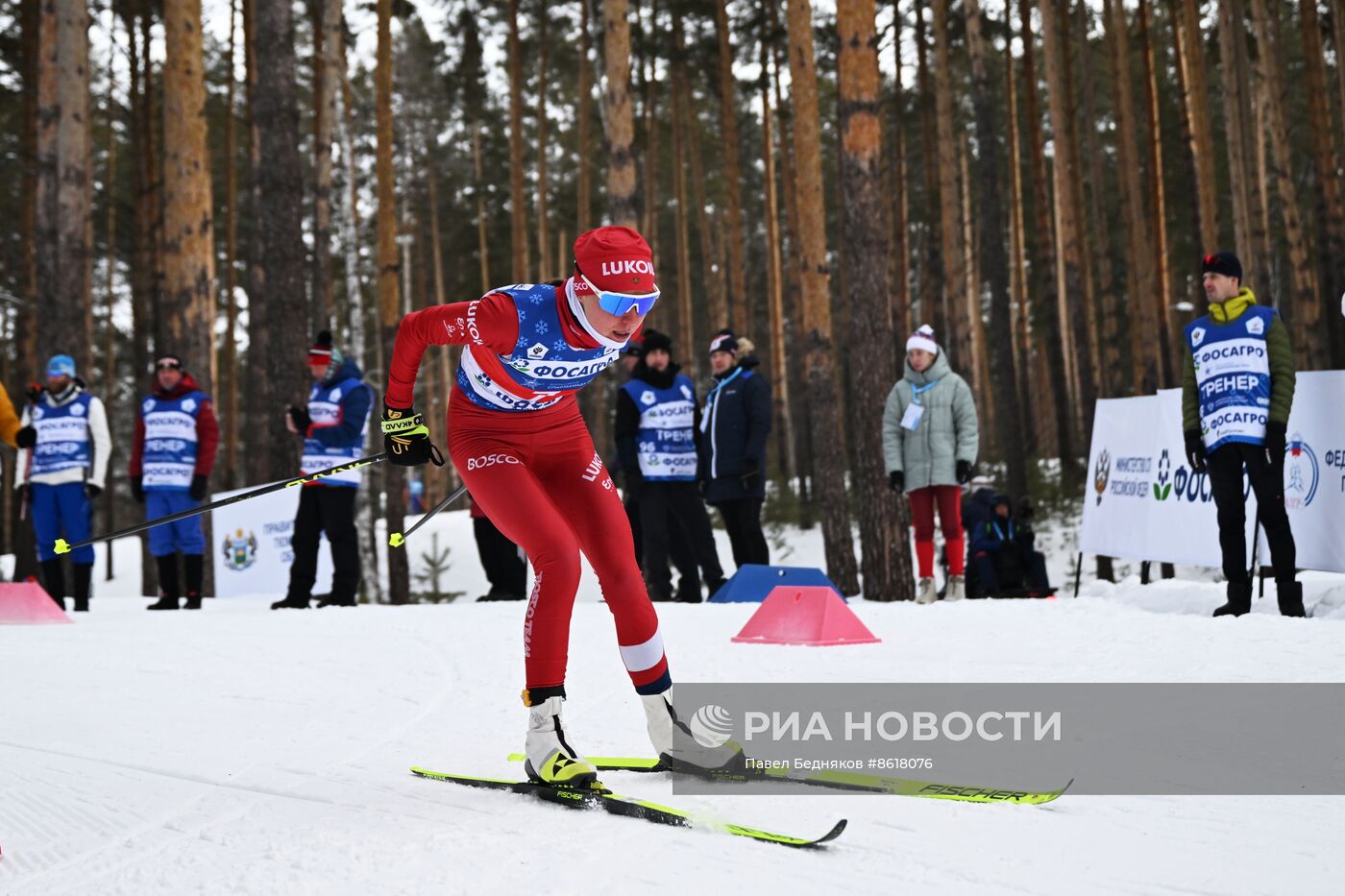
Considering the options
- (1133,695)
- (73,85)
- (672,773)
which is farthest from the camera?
(73,85)

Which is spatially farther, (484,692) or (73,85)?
(73,85)

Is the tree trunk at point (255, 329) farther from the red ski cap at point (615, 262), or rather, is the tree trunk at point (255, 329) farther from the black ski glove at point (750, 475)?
the red ski cap at point (615, 262)

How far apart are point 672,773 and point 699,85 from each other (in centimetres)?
2492

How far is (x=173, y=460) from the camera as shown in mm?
10133

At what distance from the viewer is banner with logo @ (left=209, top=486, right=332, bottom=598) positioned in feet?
42.4

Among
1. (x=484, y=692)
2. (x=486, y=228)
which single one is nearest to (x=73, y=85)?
(x=484, y=692)

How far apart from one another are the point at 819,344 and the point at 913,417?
10.6ft

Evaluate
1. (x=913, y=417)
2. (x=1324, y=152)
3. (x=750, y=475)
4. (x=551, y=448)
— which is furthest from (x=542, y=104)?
(x=551, y=448)

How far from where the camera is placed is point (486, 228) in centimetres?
3578

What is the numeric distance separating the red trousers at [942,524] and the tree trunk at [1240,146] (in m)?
9.78

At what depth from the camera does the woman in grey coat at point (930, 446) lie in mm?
9094

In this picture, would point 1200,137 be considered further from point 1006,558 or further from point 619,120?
point 1006,558

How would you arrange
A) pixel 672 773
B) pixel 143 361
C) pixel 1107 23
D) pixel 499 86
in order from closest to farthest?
pixel 672 773, pixel 1107 23, pixel 143 361, pixel 499 86

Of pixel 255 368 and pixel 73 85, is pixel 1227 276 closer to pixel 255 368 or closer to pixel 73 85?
pixel 73 85
